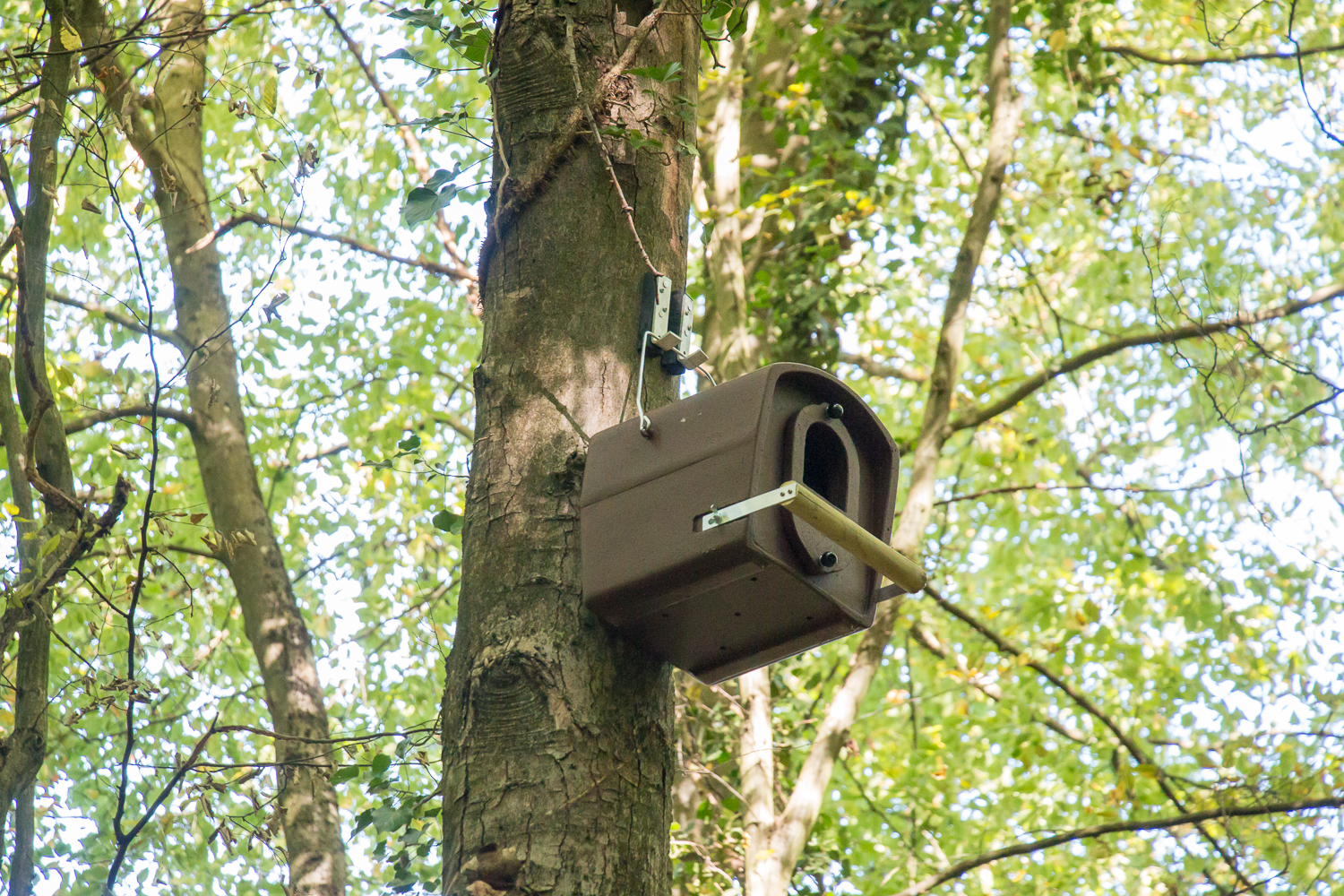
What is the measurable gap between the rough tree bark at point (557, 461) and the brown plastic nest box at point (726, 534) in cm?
4

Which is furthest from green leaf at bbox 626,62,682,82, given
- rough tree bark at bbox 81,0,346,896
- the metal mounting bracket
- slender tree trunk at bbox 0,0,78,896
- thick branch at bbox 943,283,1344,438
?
thick branch at bbox 943,283,1344,438

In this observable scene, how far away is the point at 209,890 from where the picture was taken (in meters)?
5.65

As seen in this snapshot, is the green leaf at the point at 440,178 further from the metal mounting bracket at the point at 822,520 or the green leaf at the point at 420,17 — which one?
the metal mounting bracket at the point at 822,520

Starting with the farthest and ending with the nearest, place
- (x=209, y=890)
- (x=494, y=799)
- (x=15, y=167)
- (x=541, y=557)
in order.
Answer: (x=209, y=890), (x=15, y=167), (x=541, y=557), (x=494, y=799)

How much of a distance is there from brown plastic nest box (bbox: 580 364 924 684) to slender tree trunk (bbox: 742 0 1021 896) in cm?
221

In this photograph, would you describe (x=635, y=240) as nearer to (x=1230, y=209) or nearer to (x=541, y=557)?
(x=541, y=557)

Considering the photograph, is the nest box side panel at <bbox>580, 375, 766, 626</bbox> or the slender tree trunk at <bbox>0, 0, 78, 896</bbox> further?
the slender tree trunk at <bbox>0, 0, 78, 896</bbox>

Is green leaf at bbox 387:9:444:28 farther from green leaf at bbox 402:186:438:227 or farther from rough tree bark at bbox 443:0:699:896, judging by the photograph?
green leaf at bbox 402:186:438:227

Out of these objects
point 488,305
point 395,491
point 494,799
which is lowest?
point 494,799

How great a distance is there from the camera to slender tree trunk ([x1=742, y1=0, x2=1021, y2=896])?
12.8 ft

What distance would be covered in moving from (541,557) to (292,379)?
560cm

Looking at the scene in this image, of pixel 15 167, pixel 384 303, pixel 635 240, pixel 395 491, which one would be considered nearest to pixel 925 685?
pixel 395 491

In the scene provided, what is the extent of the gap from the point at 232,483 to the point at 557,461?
3.16m

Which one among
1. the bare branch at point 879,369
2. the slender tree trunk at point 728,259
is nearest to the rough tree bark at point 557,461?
the slender tree trunk at point 728,259
